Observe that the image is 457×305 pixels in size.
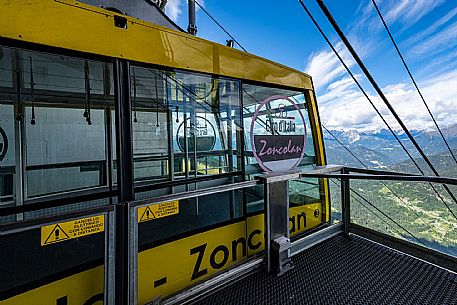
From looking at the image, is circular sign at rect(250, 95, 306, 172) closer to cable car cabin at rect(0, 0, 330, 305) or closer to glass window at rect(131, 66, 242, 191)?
cable car cabin at rect(0, 0, 330, 305)

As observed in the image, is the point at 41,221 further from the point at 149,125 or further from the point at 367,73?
the point at 367,73

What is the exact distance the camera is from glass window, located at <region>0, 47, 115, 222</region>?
1476mm

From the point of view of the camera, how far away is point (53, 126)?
5.17ft

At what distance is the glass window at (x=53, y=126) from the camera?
4.84ft

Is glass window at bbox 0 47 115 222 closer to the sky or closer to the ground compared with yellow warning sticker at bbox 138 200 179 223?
closer to the sky

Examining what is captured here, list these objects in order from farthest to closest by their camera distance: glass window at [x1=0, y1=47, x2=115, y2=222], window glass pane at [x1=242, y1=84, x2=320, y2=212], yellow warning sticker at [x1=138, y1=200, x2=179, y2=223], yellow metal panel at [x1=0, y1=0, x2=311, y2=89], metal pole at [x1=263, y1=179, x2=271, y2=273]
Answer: window glass pane at [x1=242, y1=84, x2=320, y2=212] → metal pole at [x1=263, y1=179, x2=271, y2=273] → yellow warning sticker at [x1=138, y1=200, x2=179, y2=223] → glass window at [x1=0, y1=47, x2=115, y2=222] → yellow metal panel at [x1=0, y1=0, x2=311, y2=89]

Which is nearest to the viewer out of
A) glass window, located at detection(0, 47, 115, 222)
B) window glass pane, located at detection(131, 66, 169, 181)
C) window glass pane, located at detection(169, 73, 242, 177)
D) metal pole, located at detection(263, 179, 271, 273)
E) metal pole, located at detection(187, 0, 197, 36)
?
glass window, located at detection(0, 47, 115, 222)

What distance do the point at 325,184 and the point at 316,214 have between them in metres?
0.39

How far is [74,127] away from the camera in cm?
165

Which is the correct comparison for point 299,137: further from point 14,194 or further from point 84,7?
point 14,194

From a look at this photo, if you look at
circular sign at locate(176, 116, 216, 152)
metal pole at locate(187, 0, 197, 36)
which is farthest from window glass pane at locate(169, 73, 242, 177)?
metal pole at locate(187, 0, 197, 36)

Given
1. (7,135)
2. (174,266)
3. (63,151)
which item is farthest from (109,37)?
(174,266)

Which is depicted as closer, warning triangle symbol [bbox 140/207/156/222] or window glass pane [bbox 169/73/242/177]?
warning triangle symbol [bbox 140/207/156/222]

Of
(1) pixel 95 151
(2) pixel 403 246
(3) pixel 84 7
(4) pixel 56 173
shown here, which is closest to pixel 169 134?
(1) pixel 95 151
